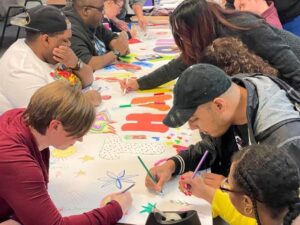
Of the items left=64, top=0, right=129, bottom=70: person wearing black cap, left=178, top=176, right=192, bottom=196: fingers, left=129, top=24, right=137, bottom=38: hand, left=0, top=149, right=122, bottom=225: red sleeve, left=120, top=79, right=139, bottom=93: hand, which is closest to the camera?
left=0, top=149, right=122, bottom=225: red sleeve

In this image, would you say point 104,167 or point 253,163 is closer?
point 253,163

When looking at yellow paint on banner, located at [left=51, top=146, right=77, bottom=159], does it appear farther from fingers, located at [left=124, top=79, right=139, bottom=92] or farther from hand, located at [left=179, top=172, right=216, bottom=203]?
fingers, located at [left=124, top=79, right=139, bottom=92]

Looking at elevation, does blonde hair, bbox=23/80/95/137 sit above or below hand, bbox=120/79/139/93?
above

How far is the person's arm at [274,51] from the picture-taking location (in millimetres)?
1688

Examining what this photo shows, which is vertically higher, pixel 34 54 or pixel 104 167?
pixel 34 54

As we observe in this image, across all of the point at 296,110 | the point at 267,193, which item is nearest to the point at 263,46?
the point at 296,110

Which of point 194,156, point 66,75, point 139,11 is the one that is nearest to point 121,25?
point 139,11

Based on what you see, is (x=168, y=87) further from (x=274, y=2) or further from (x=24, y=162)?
(x=24, y=162)

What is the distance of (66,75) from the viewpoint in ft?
6.33

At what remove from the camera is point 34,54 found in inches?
69.2

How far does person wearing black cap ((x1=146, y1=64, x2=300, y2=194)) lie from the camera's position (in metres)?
1.16

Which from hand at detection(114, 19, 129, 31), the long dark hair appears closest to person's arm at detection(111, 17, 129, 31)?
hand at detection(114, 19, 129, 31)

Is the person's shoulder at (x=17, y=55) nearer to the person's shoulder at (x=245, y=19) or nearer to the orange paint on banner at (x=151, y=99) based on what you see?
the orange paint on banner at (x=151, y=99)

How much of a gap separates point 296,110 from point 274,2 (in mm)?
1364
